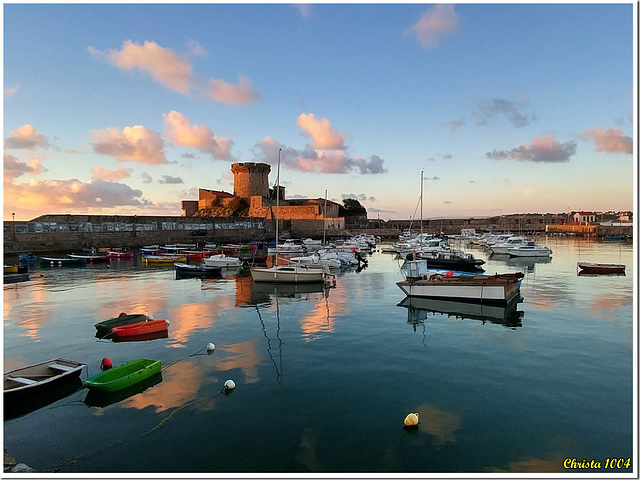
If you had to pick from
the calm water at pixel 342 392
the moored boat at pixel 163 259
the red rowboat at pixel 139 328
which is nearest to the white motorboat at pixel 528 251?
the calm water at pixel 342 392

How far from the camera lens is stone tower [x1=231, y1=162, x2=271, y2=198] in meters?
87.3

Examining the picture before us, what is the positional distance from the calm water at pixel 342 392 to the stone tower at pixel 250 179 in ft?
236

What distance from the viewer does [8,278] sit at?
951 inches

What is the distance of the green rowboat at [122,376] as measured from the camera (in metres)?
8.40

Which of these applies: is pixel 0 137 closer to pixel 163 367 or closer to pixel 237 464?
pixel 237 464

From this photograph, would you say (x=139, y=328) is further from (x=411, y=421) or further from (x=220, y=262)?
(x=220, y=262)

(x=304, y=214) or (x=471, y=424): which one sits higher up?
(x=304, y=214)

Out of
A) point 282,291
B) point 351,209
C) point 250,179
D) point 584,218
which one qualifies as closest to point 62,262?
point 282,291

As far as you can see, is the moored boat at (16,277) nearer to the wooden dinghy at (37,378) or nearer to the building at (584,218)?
the wooden dinghy at (37,378)

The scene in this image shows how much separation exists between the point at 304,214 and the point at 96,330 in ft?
216

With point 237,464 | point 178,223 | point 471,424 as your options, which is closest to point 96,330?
point 237,464

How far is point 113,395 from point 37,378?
5.96ft

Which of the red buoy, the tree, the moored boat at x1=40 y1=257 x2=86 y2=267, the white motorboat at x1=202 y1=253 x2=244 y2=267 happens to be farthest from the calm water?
the tree

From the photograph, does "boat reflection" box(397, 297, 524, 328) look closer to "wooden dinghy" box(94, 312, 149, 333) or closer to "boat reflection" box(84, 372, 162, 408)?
"boat reflection" box(84, 372, 162, 408)
